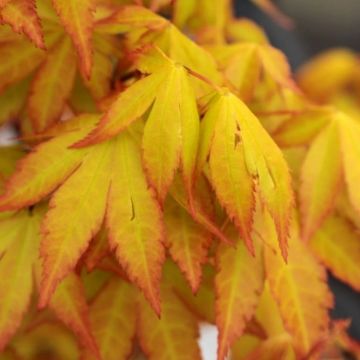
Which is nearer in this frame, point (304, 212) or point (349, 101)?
point (304, 212)

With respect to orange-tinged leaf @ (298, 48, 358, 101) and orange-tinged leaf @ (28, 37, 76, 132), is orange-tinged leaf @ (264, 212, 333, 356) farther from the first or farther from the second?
orange-tinged leaf @ (298, 48, 358, 101)

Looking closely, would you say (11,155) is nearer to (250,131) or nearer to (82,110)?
(82,110)

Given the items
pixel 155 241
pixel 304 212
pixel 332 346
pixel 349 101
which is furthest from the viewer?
pixel 349 101

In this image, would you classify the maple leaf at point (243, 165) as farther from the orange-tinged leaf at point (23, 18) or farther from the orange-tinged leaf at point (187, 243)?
the orange-tinged leaf at point (23, 18)

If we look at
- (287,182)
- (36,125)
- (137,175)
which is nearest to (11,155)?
(36,125)

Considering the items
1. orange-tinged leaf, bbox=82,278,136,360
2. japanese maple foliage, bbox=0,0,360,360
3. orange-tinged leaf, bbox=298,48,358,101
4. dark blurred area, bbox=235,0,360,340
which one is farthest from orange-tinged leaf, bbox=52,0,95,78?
dark blurred area, bbox=235,0,360,340
